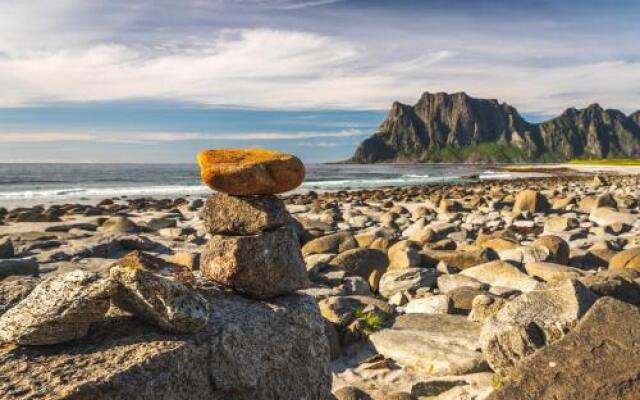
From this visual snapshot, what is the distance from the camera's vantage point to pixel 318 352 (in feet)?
18.9

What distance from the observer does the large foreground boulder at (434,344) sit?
7.09 metres

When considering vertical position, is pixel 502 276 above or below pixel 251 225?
below

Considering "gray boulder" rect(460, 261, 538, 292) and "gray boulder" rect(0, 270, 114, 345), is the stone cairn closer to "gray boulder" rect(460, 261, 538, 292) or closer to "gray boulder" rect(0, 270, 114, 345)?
"gray boulder" rect(0, 270, 114, 345)

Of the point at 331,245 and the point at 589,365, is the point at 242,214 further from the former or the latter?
the point at 331,245

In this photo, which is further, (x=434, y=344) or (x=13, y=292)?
(x=434, y=344)

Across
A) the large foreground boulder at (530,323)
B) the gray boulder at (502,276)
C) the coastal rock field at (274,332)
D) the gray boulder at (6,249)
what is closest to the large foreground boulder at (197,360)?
the coastal rock field at (274,332)

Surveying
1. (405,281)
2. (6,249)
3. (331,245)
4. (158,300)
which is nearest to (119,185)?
(6,249)

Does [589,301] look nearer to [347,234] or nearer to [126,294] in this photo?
[126,294]

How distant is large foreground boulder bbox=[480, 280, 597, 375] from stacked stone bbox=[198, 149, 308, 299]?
253 centimetres

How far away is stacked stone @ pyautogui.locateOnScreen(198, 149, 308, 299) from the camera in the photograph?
5.64 metres

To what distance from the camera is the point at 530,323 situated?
6555 millimetres

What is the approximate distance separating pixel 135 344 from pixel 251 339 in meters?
1.09

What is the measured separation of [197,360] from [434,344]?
4.21 metres

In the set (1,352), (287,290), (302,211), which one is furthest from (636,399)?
(302,211)
